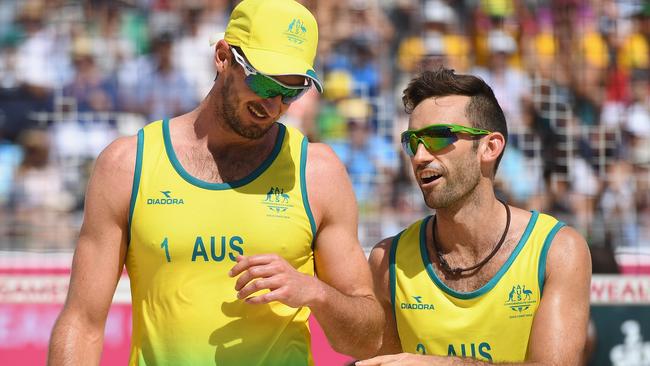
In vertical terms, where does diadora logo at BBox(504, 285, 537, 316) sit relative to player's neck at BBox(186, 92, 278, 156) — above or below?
below

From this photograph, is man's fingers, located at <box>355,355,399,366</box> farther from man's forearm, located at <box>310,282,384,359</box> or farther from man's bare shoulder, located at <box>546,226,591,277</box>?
man's bare shoulder, located at <box>546,226,591,277</box>

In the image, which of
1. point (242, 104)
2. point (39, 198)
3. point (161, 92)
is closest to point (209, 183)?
point (242, 104)

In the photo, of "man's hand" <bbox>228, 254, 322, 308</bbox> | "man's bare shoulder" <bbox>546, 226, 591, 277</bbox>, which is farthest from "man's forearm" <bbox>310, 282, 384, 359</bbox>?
"man's bare shoulder" <bbox>546, 226, 591, 277</bbox>

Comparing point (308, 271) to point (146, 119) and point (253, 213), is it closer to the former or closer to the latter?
point (253, 213)

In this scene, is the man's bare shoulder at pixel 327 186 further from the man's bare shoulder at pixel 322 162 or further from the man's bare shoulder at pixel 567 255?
the man's bare shoulder at pixel 567 255

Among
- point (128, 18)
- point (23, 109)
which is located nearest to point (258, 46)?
point (23, 109)

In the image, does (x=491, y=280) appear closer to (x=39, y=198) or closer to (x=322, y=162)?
(x=322, y=162)

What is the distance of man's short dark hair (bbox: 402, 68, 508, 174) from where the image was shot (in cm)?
377

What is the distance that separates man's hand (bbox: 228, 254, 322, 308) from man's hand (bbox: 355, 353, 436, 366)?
0.27 m

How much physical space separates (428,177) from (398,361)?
802 mm

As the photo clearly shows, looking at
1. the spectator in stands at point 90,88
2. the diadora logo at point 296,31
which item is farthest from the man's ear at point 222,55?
the spectator in stands at point 90,88

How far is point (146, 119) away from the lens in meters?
8.34

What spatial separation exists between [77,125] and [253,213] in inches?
199

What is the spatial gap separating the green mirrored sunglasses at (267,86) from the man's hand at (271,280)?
20.7 inches
